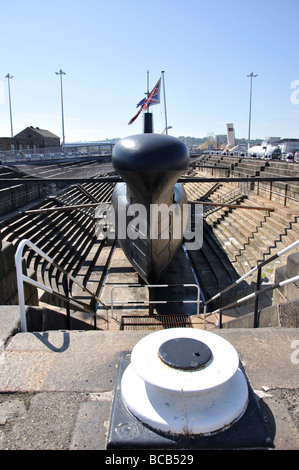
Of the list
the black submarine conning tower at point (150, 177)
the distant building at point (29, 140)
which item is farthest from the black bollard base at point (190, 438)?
the distant building at point (29, 140)

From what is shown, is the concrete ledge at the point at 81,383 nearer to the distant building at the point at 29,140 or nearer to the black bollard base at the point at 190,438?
the black bollard base at the point at 190,438

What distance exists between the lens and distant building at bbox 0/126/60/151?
51431 mm


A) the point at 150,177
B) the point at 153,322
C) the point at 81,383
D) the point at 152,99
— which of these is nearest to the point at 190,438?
the point at 81,383

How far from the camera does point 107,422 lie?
211cm

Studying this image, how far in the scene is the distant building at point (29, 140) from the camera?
5143 cm

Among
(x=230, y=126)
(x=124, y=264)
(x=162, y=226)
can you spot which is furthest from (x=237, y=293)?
(x=230, y=126)

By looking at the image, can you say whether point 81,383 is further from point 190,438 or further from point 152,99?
point 152,99

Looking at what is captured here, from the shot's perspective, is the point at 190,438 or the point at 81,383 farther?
the point at 81,383

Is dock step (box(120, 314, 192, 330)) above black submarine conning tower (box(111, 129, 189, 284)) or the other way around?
the other way around

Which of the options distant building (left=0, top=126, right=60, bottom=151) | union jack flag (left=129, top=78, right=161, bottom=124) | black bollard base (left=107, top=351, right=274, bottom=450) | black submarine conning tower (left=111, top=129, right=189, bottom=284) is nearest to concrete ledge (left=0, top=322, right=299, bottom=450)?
black bollard base (left=107, top=351, right=274, bottom=450)

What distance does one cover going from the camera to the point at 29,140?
59656 mm

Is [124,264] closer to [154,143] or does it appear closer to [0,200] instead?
[0,200]

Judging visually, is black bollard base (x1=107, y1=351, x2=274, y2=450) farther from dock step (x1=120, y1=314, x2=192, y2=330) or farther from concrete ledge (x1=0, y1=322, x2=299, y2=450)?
dock step (x1=120, y1=314, x2=192, y2=330)

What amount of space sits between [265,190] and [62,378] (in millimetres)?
18430
